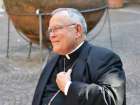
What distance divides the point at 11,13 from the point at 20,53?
124 centimetres

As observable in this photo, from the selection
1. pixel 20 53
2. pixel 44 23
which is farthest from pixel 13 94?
pixel 20 53

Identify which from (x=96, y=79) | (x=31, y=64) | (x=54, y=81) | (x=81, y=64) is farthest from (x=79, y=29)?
(x=31, y=64)

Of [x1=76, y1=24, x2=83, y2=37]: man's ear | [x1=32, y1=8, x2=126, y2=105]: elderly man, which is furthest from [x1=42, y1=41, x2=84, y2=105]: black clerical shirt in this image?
[x1=76, y1=24, x2=83, y2=37]: man's ear

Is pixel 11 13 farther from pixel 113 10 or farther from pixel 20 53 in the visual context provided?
pixel 113 10

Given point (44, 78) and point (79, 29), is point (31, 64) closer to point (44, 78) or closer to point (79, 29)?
point (44, 78)

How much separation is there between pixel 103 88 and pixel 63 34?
1.44ft

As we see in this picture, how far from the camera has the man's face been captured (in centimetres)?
311

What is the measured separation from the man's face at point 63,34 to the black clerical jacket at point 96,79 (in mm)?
106

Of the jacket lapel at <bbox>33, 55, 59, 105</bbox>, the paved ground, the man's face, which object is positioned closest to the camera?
the man's face

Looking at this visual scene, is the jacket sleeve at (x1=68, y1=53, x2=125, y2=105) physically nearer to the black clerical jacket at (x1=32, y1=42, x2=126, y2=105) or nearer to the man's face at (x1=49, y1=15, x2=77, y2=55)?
the black clerical jacket at (x1=32, y1=42, x2=126, y2=105)

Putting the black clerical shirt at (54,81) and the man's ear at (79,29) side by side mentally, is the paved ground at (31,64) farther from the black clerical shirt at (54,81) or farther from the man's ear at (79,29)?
the man's ear at (79,29)

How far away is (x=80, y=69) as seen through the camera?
3133 millimetres

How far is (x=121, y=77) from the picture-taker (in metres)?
3.04

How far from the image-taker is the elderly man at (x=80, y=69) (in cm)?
297
